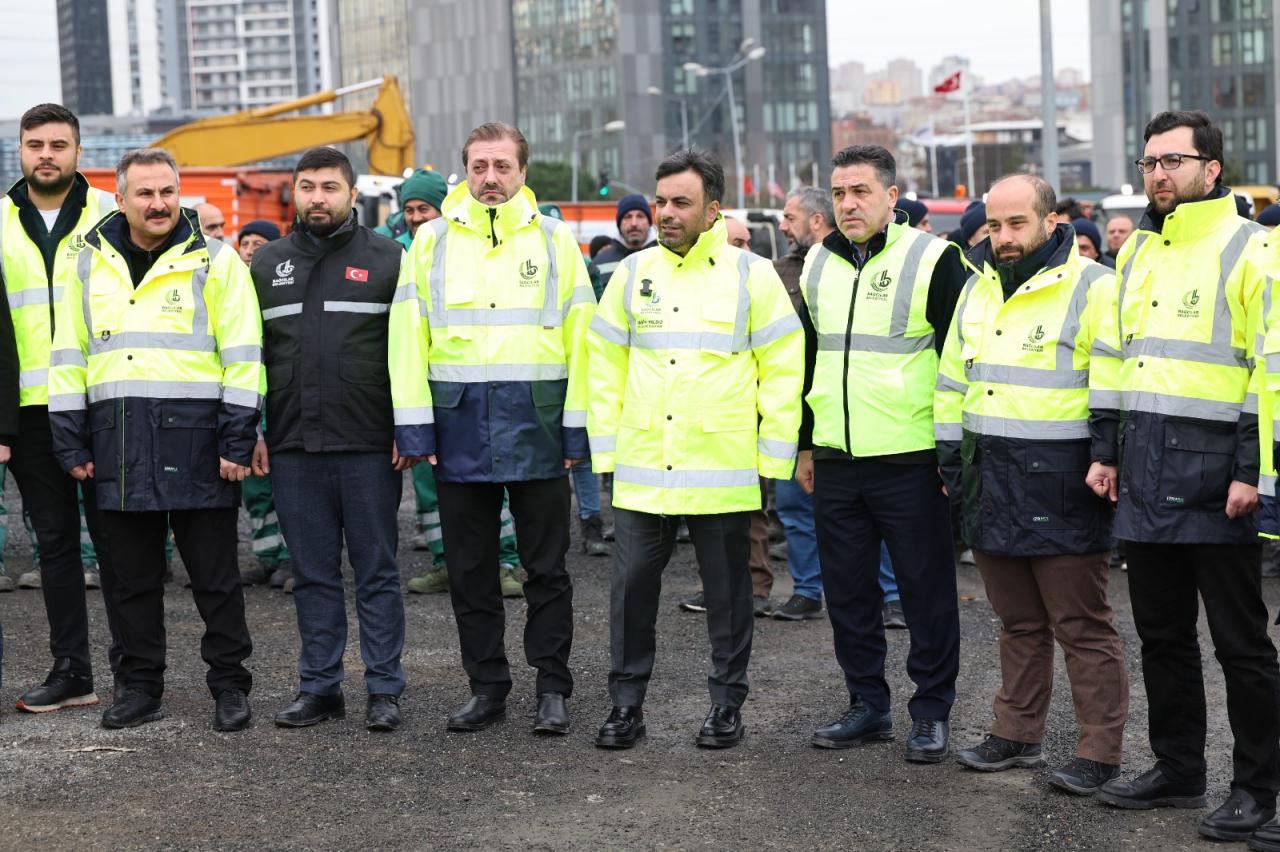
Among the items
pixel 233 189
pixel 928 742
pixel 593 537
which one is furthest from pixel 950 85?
pixel 928 742

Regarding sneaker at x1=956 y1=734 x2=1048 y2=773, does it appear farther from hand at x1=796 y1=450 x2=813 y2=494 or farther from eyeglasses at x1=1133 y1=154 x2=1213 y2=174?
eyeglasses at x1=1133 y1=154 x2=1213 y2=174

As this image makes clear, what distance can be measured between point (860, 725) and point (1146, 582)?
4.46 feet

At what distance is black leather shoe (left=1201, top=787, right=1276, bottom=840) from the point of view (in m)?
5.19

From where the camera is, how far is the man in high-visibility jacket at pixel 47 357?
6.89 meters

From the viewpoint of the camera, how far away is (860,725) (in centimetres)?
639

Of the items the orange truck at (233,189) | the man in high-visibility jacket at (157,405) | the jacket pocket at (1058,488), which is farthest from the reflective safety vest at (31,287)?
the orange truck at (233,189)

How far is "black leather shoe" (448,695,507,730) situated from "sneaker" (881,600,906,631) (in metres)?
2.58

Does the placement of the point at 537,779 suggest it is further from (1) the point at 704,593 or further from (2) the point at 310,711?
(2) the point at 310,711

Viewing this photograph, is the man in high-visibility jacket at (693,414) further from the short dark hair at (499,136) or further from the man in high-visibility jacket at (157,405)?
the man in high-visibility jacket at (157,405)

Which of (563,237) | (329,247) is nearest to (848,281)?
(563,237)

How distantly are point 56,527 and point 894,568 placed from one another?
3.44 metres

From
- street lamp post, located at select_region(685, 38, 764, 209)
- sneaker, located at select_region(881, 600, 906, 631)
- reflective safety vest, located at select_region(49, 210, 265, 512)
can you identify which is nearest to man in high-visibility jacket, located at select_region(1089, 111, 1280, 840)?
sneaker, located at select_region(881, 600, 906, 631)

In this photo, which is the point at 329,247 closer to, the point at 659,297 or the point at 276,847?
the point at 659,297

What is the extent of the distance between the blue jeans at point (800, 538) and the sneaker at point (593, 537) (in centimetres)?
200
